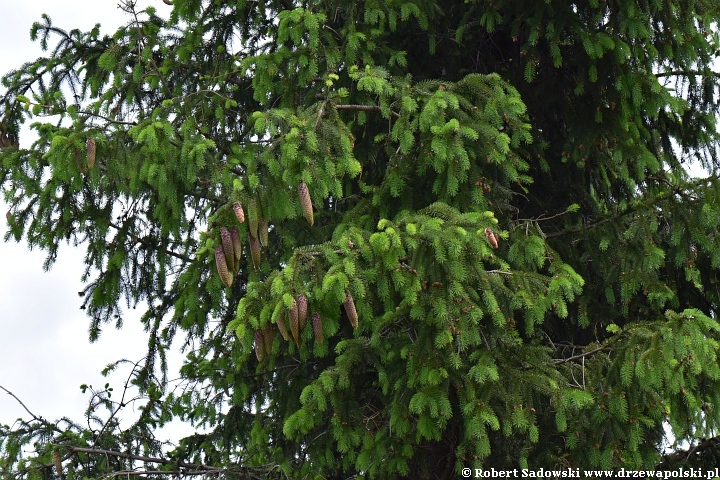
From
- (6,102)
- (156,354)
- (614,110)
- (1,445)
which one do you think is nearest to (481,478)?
(614,110)

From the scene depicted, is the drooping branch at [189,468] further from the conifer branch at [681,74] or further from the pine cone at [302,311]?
the conifer branch at [681,74]

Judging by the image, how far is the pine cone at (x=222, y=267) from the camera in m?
4.83

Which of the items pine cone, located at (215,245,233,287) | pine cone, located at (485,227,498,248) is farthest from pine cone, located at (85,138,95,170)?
pine cone, located at (485,227,498,248)

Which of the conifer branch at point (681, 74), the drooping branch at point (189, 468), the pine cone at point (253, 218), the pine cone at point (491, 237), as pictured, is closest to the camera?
the pine cone at point (253, 218)

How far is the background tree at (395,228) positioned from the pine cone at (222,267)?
0.05 feet

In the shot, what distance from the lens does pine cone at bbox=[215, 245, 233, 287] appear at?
4828mm

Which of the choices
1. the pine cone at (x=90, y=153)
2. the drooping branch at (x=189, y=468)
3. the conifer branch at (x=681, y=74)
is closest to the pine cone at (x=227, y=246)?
the pine cone at (x=90, y=153)

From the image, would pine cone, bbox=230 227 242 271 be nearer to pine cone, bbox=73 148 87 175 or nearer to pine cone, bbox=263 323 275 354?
pine cone, bbox=263 323 275 354

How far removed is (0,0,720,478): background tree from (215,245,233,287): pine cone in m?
0.02

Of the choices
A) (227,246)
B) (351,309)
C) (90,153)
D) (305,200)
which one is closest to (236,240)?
(227,246)

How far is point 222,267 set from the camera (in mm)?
4902

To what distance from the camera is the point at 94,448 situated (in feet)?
25.2

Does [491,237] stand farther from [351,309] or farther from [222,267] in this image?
[222,267]

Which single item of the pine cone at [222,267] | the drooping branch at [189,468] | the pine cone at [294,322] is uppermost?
the pine cone at [222,267]
